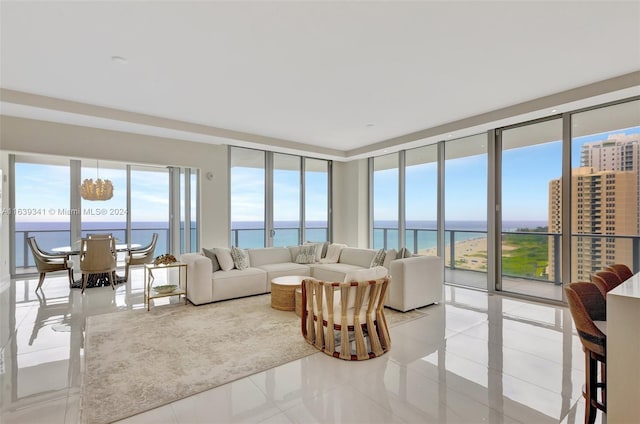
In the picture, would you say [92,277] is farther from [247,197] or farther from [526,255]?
[526,255]

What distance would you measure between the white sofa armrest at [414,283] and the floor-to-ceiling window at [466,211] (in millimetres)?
1593

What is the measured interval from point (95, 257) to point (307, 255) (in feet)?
11.9

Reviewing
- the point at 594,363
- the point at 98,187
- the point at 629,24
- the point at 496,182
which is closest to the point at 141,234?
the point at 98,187

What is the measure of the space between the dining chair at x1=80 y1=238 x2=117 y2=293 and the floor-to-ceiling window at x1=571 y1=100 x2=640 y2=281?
7350 mm

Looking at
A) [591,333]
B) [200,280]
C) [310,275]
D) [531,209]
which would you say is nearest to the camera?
[591,333]

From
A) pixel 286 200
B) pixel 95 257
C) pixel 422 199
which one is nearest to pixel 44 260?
pixel 95 257

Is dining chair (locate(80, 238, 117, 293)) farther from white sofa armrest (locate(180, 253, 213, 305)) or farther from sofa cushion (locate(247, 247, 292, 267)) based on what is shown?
sofa cushion (locate(247, 247, 292, 267))

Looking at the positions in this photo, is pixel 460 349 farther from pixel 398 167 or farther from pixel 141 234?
pixel 141 234

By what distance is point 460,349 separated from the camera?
3127 mm

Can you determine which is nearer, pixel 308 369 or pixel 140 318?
pixel 308 369

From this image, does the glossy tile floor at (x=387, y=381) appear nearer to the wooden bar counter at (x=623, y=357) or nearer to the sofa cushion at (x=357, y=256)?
the wooden bar counter at (x=623, y=357)

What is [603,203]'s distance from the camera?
423cm

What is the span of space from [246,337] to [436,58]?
353 centimetres

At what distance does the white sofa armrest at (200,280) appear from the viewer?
14.8 ft
